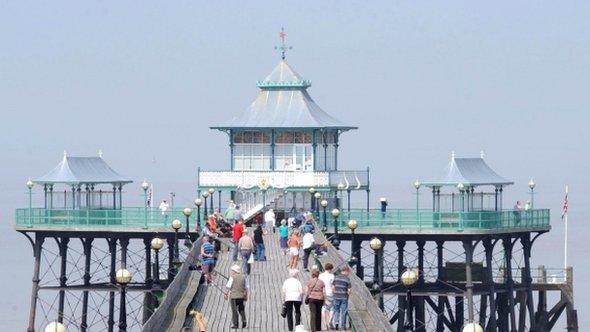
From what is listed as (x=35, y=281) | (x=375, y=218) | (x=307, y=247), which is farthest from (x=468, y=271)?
(x=307, y=247)

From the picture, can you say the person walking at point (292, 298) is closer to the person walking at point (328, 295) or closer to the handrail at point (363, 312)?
the person walking at point (328, 295)

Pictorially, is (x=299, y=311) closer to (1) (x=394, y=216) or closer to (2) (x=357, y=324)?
(2) (x=357, y=324)

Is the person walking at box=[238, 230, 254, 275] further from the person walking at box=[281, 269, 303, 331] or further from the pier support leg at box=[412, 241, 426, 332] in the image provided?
the pier support leg at box=[412, 241, 426, 332]

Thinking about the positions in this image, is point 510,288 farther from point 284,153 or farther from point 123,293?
point 123,293

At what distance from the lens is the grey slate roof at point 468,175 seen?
279ft

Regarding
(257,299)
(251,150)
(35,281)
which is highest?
(251,150)

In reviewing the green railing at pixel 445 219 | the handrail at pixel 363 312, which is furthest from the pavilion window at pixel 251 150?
the handrail at pixel 363 312

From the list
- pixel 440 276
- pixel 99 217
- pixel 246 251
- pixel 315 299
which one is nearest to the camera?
pixel 315 299

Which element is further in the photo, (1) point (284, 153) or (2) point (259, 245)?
(1) point (284, 153)

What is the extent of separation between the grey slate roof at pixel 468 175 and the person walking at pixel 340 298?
36.0 meters

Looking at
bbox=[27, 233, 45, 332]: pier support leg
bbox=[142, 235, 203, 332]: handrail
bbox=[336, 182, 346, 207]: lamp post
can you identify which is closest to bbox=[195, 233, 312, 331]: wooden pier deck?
bbox=[142, 235, 203, 332]: handrail

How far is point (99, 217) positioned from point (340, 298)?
128 ft

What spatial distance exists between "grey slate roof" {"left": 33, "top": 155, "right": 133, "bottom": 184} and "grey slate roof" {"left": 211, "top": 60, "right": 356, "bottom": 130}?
4802 mm

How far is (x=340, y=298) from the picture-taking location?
47750 mm
